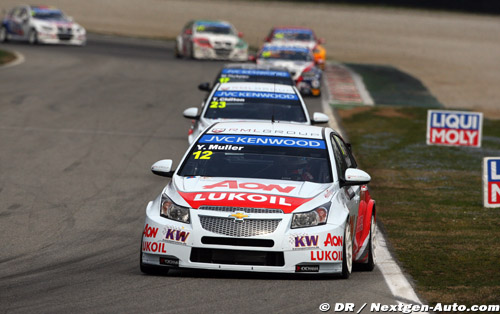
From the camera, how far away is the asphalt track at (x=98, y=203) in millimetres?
8352

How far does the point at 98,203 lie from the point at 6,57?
74.6 ft

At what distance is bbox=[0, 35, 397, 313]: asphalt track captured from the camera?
835 cm

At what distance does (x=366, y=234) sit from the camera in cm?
1013

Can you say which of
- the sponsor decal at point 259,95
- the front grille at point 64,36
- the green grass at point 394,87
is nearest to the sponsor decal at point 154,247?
the sponsor decal at point 259,95

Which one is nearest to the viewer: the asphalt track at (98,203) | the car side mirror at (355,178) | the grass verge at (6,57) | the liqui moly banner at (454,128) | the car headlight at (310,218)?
the asphalt track at (98,203)

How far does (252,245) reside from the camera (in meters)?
9.00

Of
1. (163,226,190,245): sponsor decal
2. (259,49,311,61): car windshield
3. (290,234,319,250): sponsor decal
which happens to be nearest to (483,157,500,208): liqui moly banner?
(290,234,319,250): sponsor decal

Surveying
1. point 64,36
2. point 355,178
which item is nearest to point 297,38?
point 64,36

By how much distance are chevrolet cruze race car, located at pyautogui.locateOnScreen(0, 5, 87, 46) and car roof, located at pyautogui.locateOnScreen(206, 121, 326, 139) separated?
101 ft

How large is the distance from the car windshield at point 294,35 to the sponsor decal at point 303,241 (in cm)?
2881

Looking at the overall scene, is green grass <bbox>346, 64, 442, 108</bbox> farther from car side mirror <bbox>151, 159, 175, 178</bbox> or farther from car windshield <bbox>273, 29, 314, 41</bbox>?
car side mirror <bbox>151, 159, 175, 178</bbox>

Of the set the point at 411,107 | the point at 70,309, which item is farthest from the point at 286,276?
the point at 411,107

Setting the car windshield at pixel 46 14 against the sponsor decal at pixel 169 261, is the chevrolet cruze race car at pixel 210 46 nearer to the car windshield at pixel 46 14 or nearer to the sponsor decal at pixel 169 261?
the car windshield at pixel 46 14

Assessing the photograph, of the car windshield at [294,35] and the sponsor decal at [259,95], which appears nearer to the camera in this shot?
the sponsor decal at [259,95]
